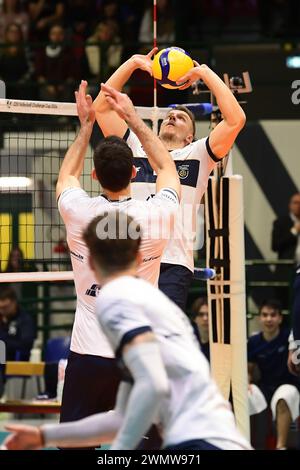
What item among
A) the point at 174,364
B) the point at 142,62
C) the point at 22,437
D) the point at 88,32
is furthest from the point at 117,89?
the point at 88,32

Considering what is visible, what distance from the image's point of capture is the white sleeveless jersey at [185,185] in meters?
7.05

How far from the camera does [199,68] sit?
22.9 feet

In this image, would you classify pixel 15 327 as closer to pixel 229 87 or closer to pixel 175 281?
pixel 229 87

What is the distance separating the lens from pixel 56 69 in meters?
14.9

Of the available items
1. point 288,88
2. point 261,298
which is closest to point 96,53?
point 288,88

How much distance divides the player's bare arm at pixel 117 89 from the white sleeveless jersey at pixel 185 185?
0.51 feet

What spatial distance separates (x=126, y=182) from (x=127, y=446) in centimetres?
198

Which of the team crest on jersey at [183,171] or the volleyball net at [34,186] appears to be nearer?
the team crest on jersey at [183,171]

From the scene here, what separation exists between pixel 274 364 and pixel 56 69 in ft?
18.8

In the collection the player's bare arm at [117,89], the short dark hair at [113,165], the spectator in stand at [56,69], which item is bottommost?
the short dark hair at [113,165]

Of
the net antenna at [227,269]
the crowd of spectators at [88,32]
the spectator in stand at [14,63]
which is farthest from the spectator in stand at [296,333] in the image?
the spectator in stand at [14,63]

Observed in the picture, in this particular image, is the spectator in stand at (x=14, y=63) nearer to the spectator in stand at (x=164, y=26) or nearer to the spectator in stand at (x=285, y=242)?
the spectator in stand at (x=164, y=26)

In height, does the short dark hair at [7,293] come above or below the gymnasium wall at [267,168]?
below

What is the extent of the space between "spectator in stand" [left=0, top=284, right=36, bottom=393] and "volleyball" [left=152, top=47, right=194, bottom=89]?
20.0ft
